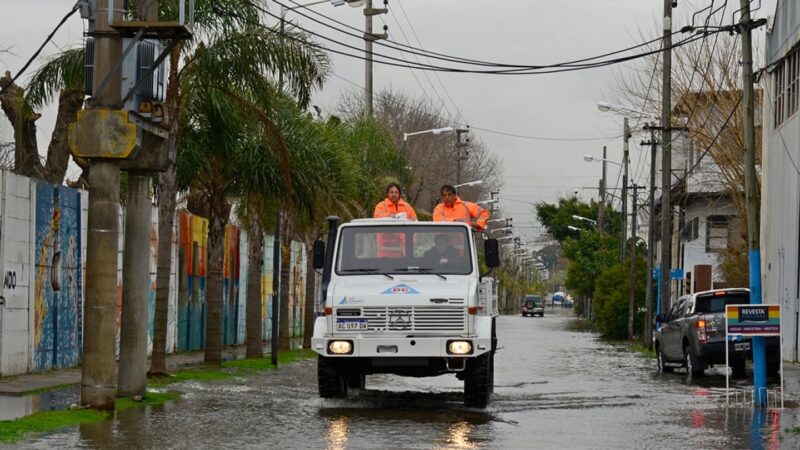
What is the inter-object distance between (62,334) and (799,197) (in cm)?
1571

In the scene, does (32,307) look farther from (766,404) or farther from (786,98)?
(786,98)

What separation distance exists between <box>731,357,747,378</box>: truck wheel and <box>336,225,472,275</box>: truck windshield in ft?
34.6

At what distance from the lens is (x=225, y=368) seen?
2673 cm

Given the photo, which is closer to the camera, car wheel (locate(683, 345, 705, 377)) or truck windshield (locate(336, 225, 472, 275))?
truck windshield (locate(336, 225, 472, 275))

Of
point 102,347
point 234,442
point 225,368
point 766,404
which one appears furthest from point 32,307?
point 766,404

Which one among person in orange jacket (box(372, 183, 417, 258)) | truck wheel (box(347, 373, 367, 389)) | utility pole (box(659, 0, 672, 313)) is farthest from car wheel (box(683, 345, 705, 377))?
utility pole (box(659, 0, 672, 313))

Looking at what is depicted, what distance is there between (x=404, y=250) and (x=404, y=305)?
56.3 inches

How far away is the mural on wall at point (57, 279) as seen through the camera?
23453 millimetres

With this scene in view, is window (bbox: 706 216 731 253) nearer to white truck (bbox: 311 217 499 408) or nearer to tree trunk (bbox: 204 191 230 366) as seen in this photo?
tree trunk (bbox: 204 191 230 366)

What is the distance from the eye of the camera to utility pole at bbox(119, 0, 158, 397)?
18.2 meters

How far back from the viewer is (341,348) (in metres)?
18.3

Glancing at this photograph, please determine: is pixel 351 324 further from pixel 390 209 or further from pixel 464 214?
pixel 464 214

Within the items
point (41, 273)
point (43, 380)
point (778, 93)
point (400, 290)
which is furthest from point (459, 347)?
point (778, 93)

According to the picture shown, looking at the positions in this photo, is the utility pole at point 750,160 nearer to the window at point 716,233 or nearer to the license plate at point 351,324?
the license plate at point 351,324
